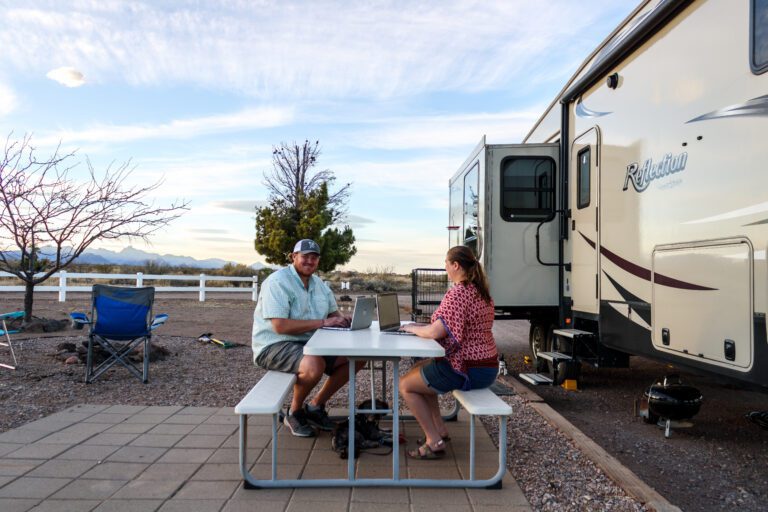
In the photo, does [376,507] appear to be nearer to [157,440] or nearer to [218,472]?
[218,472]

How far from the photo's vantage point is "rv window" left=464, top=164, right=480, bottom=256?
716cm

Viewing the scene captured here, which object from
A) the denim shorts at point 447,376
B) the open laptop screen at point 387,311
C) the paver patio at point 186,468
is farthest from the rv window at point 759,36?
the paver patio at point 186,468

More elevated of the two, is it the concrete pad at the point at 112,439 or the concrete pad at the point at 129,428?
the concrete pad at the point at 129,428

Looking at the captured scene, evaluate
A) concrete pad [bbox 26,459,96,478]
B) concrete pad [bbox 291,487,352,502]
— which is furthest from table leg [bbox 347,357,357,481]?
concrete pad [bbox 26,459,96,478]

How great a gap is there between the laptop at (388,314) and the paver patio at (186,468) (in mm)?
786

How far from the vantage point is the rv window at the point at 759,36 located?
10.7 feet

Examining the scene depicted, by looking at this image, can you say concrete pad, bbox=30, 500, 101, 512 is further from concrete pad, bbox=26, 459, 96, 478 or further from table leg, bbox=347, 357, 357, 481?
table leg, bbox=347, 357, 357, 481

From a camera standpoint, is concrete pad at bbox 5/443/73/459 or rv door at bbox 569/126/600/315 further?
rv door at bbox 569/126/600/315

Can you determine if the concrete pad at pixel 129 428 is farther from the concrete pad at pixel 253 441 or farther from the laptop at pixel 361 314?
the laptop at pixel 361 314

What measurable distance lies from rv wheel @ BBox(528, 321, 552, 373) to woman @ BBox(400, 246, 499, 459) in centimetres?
359

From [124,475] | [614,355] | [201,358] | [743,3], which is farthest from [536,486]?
[201,358]

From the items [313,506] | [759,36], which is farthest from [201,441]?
[759,36]

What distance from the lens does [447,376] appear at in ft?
11.5

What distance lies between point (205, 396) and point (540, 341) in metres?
4.13
